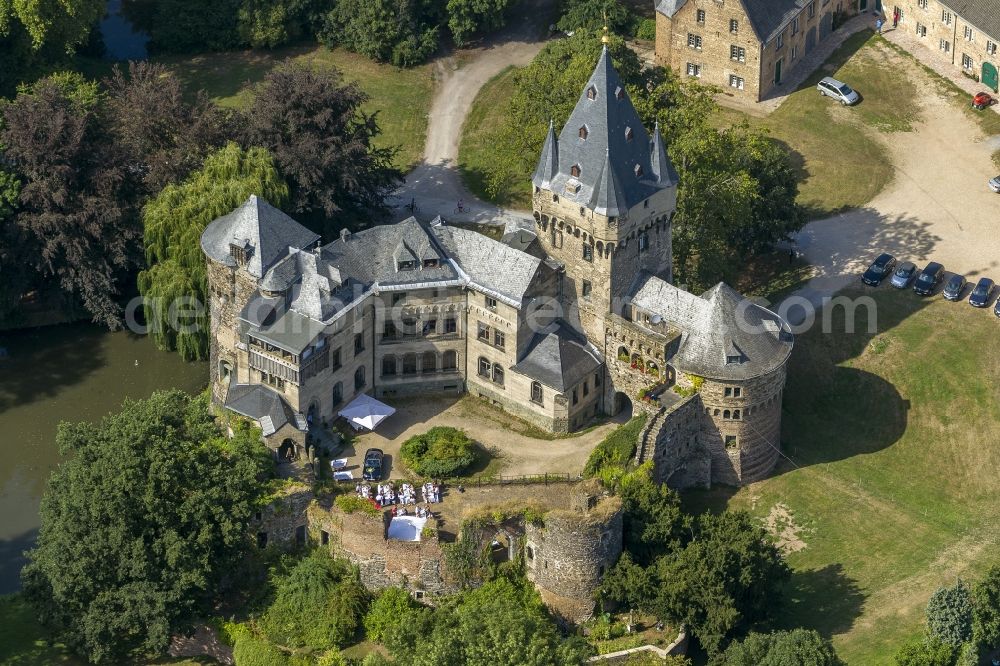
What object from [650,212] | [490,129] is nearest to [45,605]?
[650,212]

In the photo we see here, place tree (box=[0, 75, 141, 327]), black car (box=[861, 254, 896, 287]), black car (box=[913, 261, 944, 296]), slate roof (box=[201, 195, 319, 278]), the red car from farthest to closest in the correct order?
1. the red car
2. black car (box=[861, 254, 896, 287])
3. black car (box=[913, 261, 944, 296])
4. tree (box=[0, 75, 141, 327])
5. slate roof (box=[201, 195, 319, 278])

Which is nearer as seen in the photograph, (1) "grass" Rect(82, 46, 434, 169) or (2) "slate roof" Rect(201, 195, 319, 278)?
(2) "slate roof" Rect(201, 195, 319, 278)

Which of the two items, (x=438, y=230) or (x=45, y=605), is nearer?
(x=45, y=605)

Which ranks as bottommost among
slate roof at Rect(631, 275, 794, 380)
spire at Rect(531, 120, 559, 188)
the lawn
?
the lawn

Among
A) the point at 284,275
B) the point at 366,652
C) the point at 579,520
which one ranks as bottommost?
the point at 366,652

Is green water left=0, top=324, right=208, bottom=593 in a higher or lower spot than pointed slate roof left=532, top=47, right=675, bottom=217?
lower

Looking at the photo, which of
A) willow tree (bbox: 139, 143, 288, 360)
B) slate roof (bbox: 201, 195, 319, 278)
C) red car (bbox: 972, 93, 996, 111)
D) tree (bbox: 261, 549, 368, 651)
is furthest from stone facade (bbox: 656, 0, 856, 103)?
tree (bbox: 261, 549, 368, 651)

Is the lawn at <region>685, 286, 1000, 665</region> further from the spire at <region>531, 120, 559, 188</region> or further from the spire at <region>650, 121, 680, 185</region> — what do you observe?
the spire at <region>531, 120, 559, 188</region>

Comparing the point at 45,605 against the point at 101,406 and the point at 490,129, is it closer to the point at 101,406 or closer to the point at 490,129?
Result: the point at 101,406
